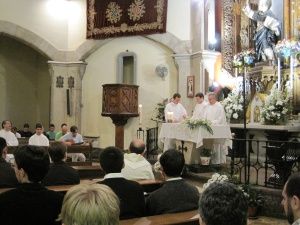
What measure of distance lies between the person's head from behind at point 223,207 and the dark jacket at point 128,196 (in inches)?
58.3

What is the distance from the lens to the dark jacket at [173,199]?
326 cm

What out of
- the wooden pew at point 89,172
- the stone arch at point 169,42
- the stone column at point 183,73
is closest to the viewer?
the wooden pew at point 89,172

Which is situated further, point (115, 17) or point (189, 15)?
point (115, 17)

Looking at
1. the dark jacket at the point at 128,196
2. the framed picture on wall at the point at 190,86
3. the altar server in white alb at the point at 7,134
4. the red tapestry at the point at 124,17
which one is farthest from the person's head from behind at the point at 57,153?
the red tapestry at the point at 124,17

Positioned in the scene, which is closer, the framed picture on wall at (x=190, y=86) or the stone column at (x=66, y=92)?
the framed picture on wall at (x=190, y=86)

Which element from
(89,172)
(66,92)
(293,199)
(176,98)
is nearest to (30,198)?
(293,199)

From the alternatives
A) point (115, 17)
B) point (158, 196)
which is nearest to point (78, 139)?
point (115, 17)

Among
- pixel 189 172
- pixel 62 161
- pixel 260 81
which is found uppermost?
pixel 260 81

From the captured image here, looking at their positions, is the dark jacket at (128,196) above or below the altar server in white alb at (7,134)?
below

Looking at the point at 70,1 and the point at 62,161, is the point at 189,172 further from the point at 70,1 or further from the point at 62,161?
the point at 70,1

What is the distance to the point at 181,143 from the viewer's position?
8.52 meters

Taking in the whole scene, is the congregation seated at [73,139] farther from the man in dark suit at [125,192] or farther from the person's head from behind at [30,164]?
the person's head from behind at [30,164]

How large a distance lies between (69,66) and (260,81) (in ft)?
20.4

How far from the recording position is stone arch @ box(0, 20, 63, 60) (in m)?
13.6
